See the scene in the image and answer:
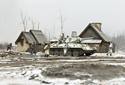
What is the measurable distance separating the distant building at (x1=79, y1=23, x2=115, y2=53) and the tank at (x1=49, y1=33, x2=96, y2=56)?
7.09m

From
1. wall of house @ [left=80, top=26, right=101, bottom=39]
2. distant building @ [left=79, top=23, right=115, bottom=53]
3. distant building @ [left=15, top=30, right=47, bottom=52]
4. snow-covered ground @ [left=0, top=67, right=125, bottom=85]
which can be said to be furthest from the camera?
distant building @ [left=15, top=30, right=47, bottom=52]

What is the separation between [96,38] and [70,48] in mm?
14338

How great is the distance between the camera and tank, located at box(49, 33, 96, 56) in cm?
6588

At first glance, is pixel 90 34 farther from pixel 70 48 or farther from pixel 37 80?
pixel 37 80

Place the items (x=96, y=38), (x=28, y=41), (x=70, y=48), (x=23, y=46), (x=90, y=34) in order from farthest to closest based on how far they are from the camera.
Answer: (x=23, y=46) → (x=28, y=41) → (x=90, y=34) → (x=96, y=38) → (x=70, y=48)

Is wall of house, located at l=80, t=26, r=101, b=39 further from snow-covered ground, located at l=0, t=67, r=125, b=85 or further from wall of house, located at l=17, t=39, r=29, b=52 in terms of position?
snow-covered ground, located at l=0, t=67, r=125, b=85

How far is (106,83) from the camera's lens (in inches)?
941

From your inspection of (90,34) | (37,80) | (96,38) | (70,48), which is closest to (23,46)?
(90,34)

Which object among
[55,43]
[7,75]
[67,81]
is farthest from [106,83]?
[55,43]

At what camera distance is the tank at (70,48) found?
216ft

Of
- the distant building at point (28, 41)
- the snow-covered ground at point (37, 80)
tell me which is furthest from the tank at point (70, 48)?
the snow-covered ground at point (37, 80)

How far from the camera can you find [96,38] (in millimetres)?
79812

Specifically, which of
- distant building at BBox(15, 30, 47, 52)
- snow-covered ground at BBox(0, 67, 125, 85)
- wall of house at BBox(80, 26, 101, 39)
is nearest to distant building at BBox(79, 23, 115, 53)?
wall of house at BBox(80, 26, 101, 39)

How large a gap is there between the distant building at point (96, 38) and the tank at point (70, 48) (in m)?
7.09
